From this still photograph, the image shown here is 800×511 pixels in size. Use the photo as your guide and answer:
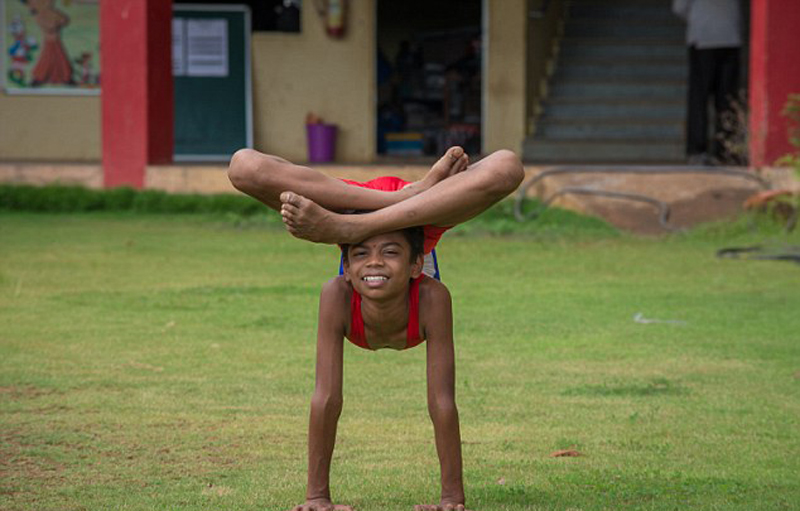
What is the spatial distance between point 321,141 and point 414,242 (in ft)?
42.6

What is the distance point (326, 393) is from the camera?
14.3 ft

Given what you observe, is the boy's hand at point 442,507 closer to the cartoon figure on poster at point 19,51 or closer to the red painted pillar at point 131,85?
the red painted pillar at point 131,85

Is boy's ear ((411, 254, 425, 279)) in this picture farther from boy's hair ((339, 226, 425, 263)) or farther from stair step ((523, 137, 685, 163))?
stair step ((523, 137, 685, 163))

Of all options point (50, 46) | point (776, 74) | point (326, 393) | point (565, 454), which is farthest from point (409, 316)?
point (50, 46)

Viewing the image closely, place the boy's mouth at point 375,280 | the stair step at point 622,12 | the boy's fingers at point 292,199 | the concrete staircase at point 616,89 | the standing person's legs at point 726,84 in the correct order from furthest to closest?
the stair step at point 622,12, the concrete staircase at point 616,89, the standing person's legs at point 726,84, the boy's mouth at point 375,280, the boy's fingers at point 292,199

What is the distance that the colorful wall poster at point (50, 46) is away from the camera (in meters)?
17.8

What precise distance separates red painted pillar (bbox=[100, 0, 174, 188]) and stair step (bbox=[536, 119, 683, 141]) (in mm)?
4929

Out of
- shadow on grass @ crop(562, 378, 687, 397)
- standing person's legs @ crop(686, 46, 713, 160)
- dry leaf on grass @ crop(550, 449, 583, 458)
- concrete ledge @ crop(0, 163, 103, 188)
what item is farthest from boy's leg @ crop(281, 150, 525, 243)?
concrete ledge @ crop(0, 163, 103, 188)

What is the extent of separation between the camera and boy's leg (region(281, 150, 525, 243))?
13.5 feet

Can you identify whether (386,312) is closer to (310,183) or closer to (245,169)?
(310,183)

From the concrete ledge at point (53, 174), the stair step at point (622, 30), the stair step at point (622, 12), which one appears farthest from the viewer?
the stair step at point (622, 12)

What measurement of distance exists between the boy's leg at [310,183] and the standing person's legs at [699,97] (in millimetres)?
10331

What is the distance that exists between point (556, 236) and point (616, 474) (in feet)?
25.6

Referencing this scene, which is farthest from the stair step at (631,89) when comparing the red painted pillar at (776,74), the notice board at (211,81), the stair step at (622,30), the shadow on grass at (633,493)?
the shadow on grass at (633,493)
